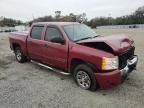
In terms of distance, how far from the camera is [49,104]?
4.71 metres

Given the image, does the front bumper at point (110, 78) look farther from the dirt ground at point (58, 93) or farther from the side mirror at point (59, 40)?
the side mirror at point (59, 40)

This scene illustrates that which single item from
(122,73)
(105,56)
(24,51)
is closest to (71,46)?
(105,56)

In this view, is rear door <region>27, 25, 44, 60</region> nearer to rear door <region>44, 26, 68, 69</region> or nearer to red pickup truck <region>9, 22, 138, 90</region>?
red pickup truck <region>9, 22, 138, 90</region>

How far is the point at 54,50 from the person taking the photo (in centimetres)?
617

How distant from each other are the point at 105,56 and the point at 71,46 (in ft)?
3.91

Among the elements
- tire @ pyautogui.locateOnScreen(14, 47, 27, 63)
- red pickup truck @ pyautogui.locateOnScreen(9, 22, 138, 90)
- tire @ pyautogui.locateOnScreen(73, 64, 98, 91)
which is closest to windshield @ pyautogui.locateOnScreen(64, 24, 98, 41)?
red pickup truck @ pyautogui.locateOnScreen(9, 22, 138, 90)

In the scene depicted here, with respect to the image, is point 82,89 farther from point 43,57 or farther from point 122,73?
point 43,57

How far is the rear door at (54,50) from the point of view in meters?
5.88

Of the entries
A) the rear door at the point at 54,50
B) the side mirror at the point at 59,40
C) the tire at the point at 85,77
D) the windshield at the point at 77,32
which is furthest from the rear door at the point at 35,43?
the tire at the point at 85,77

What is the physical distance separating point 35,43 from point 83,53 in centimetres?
245

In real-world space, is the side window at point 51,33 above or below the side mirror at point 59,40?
above

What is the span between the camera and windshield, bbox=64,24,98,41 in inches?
237

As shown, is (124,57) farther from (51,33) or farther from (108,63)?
(51,33)

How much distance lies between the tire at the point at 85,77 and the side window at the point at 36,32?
2.19 m
